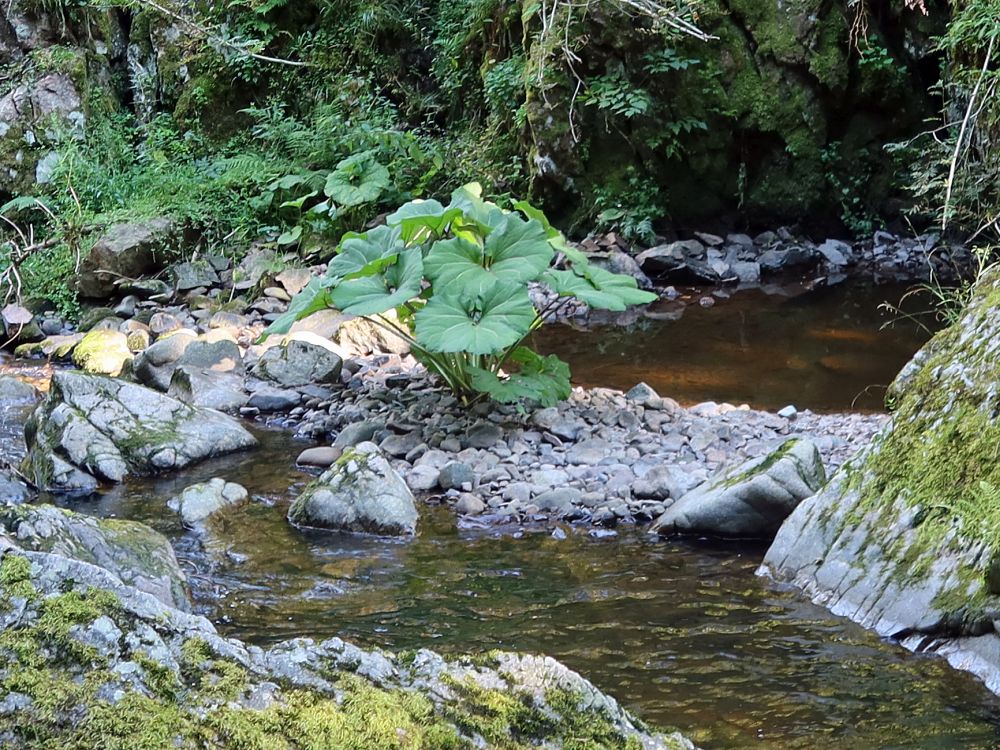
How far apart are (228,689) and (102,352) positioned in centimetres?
726

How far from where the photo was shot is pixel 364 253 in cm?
574

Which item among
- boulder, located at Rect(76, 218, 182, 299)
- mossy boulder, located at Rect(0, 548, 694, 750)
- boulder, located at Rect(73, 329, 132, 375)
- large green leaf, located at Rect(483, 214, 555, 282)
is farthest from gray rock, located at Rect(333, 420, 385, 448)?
boulder, located at Rect(76, 218, 182, 299)

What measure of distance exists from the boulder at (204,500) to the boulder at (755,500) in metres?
1.99

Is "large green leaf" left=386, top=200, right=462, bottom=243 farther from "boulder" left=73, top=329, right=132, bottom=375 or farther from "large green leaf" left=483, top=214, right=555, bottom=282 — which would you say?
"boulder" left=73, top=329, right=132, bottom=375

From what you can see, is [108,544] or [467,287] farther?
[467,287]

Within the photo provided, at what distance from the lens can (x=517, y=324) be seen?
5.13m

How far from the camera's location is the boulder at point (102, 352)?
25.7 ft

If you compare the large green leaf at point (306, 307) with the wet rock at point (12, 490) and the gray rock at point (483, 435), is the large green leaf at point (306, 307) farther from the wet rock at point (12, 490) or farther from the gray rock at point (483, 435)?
the wet rock at point (12, 490)

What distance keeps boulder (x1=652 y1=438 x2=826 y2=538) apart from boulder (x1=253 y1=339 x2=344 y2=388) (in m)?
3.28

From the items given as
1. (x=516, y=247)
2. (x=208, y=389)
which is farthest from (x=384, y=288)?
(x=208, y=389)

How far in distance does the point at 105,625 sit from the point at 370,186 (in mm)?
9341

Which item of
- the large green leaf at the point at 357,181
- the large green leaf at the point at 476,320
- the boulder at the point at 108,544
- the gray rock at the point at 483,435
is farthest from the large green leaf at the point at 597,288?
the large green leaf at the point at 357,181

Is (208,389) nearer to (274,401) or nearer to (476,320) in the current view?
(274,401)

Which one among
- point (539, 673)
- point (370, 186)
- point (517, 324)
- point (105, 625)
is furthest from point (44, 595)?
point (370, 186)
